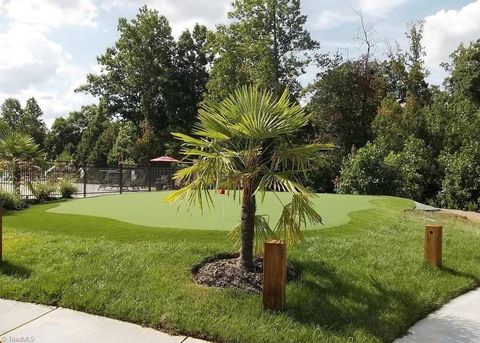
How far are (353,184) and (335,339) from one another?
611 inches

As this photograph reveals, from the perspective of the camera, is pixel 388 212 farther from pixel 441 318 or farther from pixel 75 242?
pixel 75 242

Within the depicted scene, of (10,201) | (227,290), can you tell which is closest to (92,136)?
(10,201)

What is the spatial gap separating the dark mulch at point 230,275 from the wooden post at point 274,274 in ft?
1.65

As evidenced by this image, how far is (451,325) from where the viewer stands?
4.34 meters

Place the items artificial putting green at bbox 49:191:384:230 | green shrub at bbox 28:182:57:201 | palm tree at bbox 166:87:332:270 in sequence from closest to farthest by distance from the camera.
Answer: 1. palm tree at bbox 166:87:332:270
2. artificial putting green at bbox 49:191:384:230
3. green shrub at bbox 28:182:57:201

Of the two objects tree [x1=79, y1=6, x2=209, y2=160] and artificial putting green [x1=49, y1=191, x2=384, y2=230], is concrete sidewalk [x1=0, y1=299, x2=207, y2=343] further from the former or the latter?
tree [x1=79, y1=6, x2=209, y2=160]

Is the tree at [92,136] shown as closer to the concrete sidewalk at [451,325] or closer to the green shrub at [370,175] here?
the green shrub at [370,175]

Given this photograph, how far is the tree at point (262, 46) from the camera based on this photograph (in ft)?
99.4

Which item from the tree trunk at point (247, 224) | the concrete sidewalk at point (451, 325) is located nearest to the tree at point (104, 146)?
the tree trunk at point (247, 224)

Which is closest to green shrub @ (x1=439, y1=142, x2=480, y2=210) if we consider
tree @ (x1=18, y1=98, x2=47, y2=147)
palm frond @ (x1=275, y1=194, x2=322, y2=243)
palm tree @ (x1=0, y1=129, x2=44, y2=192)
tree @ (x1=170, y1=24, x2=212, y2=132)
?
palm frond @ (x1=275, y1=194, x2=322, y2=243)

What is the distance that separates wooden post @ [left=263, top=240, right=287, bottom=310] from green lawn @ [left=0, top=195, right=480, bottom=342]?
0.40 feet

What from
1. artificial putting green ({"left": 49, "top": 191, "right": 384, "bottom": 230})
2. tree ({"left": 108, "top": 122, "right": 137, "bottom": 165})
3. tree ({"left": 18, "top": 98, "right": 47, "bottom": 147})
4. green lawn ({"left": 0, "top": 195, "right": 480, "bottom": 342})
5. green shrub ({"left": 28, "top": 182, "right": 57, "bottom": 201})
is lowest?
green lawn ({"left": 0, "top": 195, "right": 480, "bottom": 342})

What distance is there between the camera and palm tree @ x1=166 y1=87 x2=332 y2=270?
4.76 m

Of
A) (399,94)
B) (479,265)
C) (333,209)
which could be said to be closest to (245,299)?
(479,265)
